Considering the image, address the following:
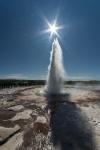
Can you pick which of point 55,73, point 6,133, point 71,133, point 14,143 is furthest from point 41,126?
point 55,73

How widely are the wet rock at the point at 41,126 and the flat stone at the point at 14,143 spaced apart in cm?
111

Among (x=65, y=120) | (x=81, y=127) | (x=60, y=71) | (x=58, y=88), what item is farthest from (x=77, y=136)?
(x=60, y=71)

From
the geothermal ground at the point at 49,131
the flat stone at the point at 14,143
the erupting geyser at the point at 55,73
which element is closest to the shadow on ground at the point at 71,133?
the geothermal ground at the point at 49,131

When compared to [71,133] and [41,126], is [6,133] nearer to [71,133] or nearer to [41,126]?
[41,126]

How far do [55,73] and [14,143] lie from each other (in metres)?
20.3

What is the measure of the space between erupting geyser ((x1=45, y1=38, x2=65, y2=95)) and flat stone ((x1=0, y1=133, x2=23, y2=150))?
676 inches

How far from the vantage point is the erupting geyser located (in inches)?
1031

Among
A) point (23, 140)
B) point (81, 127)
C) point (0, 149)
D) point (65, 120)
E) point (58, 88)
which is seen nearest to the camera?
point (0, 149)

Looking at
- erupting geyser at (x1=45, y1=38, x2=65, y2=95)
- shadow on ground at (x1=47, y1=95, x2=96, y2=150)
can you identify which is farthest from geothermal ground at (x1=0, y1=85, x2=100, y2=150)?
erupting geyser at (x1=45, y1=38, x2=65, y2=95)

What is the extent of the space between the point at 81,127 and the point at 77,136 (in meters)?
1.33

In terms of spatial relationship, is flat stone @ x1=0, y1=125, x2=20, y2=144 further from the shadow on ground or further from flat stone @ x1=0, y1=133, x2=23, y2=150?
the shadow on ground

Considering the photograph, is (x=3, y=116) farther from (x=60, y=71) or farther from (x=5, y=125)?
(x=60, y=71)

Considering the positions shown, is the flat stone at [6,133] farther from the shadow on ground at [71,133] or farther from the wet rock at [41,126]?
the shadow on ground at [71,133]

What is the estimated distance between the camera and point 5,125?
9.80m
